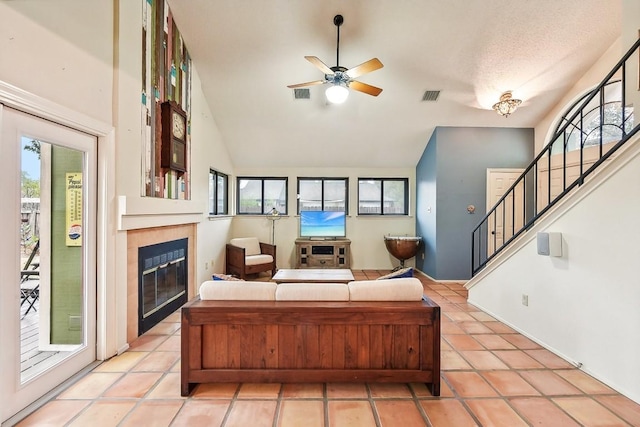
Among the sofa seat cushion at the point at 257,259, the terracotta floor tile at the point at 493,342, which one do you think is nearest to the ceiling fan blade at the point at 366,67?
the terracotta floor tile at the point at 493,342

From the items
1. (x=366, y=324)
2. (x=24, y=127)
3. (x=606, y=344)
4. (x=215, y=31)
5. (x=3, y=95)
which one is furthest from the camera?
(x=215, y=31)

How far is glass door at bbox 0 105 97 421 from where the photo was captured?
1.80 m

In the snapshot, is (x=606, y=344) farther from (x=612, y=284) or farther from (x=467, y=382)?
(x=467, y=382)

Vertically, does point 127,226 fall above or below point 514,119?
below

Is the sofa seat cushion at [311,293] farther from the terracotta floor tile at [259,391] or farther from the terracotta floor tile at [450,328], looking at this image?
the terracotta floor tile at [450,328]

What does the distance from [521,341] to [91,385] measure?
372 centimetres

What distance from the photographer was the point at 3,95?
1.71 m

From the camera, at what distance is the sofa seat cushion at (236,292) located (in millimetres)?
2137

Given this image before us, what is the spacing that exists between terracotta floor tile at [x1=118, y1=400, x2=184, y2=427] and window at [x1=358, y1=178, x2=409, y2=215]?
5113 millimetres

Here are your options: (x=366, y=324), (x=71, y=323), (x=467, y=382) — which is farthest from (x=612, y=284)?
(x=71, y=323)

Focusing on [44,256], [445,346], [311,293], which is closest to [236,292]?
[311,293]

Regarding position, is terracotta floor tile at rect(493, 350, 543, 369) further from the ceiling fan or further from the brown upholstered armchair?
the brown upholstered armchair

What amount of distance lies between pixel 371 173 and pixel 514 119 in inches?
106

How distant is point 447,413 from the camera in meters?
1.86
